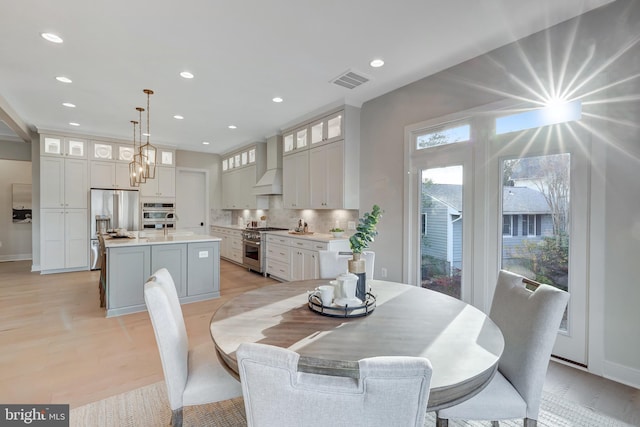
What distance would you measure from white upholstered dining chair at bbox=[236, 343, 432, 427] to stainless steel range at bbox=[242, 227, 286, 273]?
5023mm

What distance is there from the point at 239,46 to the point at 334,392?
3119mm

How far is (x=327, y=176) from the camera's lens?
4699mm

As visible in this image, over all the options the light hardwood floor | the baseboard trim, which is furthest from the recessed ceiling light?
the baseboard trim

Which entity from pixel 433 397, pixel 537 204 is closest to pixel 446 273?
pixel 537 204

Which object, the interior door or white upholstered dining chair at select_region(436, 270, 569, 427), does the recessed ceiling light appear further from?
the interior door

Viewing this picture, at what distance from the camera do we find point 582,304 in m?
2.39

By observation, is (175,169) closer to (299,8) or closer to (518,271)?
(299,8)

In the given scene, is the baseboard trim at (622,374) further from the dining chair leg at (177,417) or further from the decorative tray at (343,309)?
the dining chair leg at (177,417)

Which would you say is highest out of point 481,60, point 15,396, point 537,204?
point 481,60

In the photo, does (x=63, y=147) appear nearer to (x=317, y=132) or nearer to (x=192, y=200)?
(x=192, y=200)

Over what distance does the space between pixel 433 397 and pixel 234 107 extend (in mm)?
4633

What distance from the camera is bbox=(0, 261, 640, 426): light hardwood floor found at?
6.81 ft

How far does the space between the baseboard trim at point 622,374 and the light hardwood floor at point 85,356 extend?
0.06 meters

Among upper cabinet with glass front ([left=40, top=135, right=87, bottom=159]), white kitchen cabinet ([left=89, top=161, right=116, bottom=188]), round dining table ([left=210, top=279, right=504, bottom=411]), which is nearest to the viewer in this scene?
round dining table ([left=210, top=279, right=504, bottom=411])
